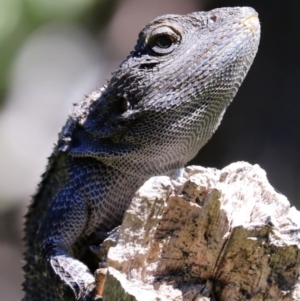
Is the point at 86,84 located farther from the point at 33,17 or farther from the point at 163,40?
the point at 163,40

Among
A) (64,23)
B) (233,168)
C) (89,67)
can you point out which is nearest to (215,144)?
(89,67)

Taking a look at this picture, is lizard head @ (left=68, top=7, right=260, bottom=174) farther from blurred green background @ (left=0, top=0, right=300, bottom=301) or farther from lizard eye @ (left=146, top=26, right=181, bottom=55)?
blurred green background @ (left=0, top=0, right=300, bottom=301)

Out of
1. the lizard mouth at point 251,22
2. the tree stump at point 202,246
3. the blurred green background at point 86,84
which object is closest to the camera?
the tree stump at point 202,246

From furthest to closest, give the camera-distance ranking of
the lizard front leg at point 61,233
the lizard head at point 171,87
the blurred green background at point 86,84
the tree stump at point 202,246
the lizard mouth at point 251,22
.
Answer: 1. the blurred green background at point 86,84
2. the lizard mouth at point 251,22
3. the lizard head at point 171,87
4. the lizard front leg at point 61,233
5. the tree stump at point 202,246

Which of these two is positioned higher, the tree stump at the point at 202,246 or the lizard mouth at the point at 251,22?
the lizard mouth at the point at 251,22

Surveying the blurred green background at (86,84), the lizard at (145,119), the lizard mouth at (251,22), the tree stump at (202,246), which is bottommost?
the tree stump at (202,246)

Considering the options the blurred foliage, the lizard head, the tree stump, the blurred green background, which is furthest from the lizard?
the blurred foliage

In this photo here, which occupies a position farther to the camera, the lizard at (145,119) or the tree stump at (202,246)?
the lizard at (145,119)

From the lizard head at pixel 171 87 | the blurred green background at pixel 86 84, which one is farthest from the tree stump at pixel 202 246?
the blurred green background at pixel 86 84

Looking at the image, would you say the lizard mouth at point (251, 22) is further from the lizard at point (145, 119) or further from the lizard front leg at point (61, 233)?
the lizard front leg at point (61, 233)
